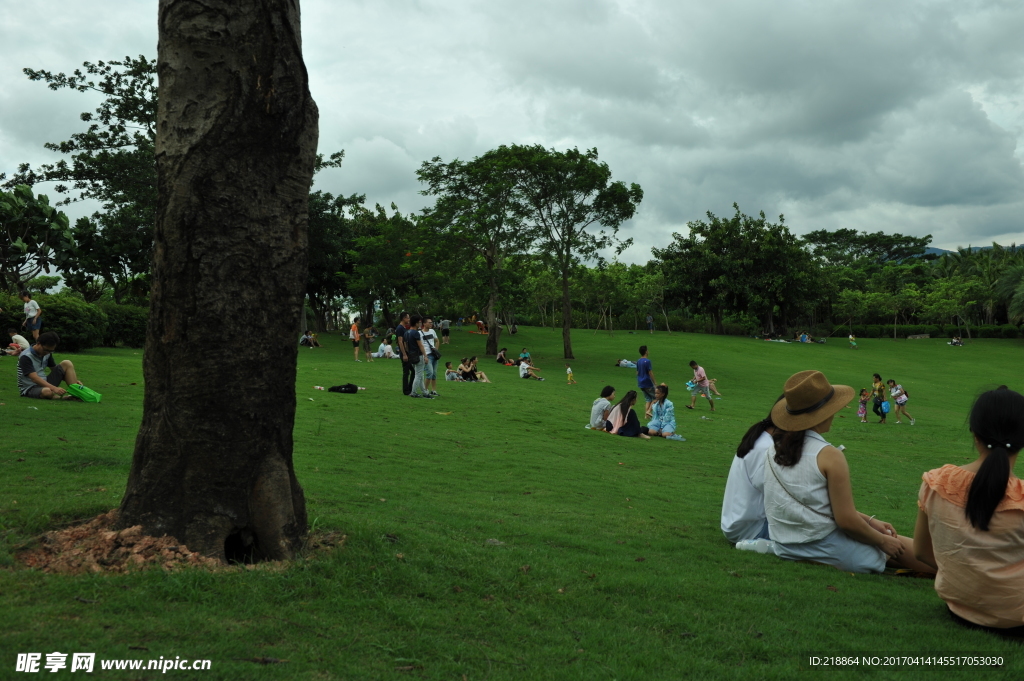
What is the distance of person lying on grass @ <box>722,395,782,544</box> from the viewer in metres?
6.43

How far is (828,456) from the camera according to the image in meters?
5.47

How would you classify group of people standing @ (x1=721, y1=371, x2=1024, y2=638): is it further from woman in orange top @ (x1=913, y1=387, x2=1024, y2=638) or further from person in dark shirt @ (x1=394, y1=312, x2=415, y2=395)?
person in dark shirt @ (x1=394, y1=312, x2=415, y2=395)

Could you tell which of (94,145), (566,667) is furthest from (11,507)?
(94,145)

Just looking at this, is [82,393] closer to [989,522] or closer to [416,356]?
[416,356]

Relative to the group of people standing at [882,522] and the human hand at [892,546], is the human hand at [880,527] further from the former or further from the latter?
the human hand at [892,546]

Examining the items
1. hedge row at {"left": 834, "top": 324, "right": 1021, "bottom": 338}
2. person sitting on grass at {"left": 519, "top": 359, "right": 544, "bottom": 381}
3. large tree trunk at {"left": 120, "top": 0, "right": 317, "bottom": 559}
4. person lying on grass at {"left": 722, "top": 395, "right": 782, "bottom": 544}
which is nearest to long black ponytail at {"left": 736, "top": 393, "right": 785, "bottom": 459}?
person lying on grass at {"left": 722, "top": 395, "right": 782, "bottom": 544}

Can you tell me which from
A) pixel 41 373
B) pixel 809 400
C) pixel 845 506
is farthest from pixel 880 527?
pixel 41 373

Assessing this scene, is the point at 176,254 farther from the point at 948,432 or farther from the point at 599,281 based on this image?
the point at 599,281

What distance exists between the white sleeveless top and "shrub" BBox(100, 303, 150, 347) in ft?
91.9

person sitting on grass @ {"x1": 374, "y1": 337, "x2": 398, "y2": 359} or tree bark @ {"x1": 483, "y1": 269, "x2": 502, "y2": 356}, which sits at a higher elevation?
tree bark @ {"x1": 483, "y1": 269, "x2": 502, "y2": 356}

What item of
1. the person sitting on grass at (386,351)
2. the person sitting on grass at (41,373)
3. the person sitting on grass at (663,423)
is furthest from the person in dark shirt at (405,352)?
the person sitting on grass at (386,351)

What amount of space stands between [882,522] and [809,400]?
4.51ft

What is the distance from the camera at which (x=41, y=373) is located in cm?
1281

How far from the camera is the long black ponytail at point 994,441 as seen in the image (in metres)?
4.08
